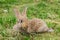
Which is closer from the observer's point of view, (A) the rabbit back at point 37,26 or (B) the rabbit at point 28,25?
(B) the rabbit at point 28,25

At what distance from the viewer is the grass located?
7.12m

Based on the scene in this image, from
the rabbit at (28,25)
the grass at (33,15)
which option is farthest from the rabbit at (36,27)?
the grass at (33,15)

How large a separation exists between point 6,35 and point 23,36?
1.30 ft

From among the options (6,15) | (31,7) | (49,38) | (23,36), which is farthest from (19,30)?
(31,7)

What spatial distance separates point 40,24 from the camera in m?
7.25

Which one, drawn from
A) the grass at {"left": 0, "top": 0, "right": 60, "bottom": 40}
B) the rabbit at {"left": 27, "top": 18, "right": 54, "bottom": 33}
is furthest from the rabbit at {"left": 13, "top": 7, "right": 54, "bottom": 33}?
the grass at {"left": 0, "top": 0, "right": 60, "bottom": 40}

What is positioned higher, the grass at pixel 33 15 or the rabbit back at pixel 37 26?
the rabbit back at pixel 37 26

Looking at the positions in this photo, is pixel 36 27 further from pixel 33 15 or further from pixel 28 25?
pixel 33 15

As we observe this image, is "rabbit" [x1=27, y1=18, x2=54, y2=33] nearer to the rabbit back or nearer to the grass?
the rabbit back

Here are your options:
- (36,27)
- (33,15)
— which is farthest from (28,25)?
(33,15)

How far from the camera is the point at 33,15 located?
8.60 m

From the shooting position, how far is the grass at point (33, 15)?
7.12 metres

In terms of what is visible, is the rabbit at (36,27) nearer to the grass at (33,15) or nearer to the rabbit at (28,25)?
the rabbit at (28,25)

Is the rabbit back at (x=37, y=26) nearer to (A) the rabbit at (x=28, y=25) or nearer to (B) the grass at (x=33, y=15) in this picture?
(A) the rabbit at (x=28, y=25)
